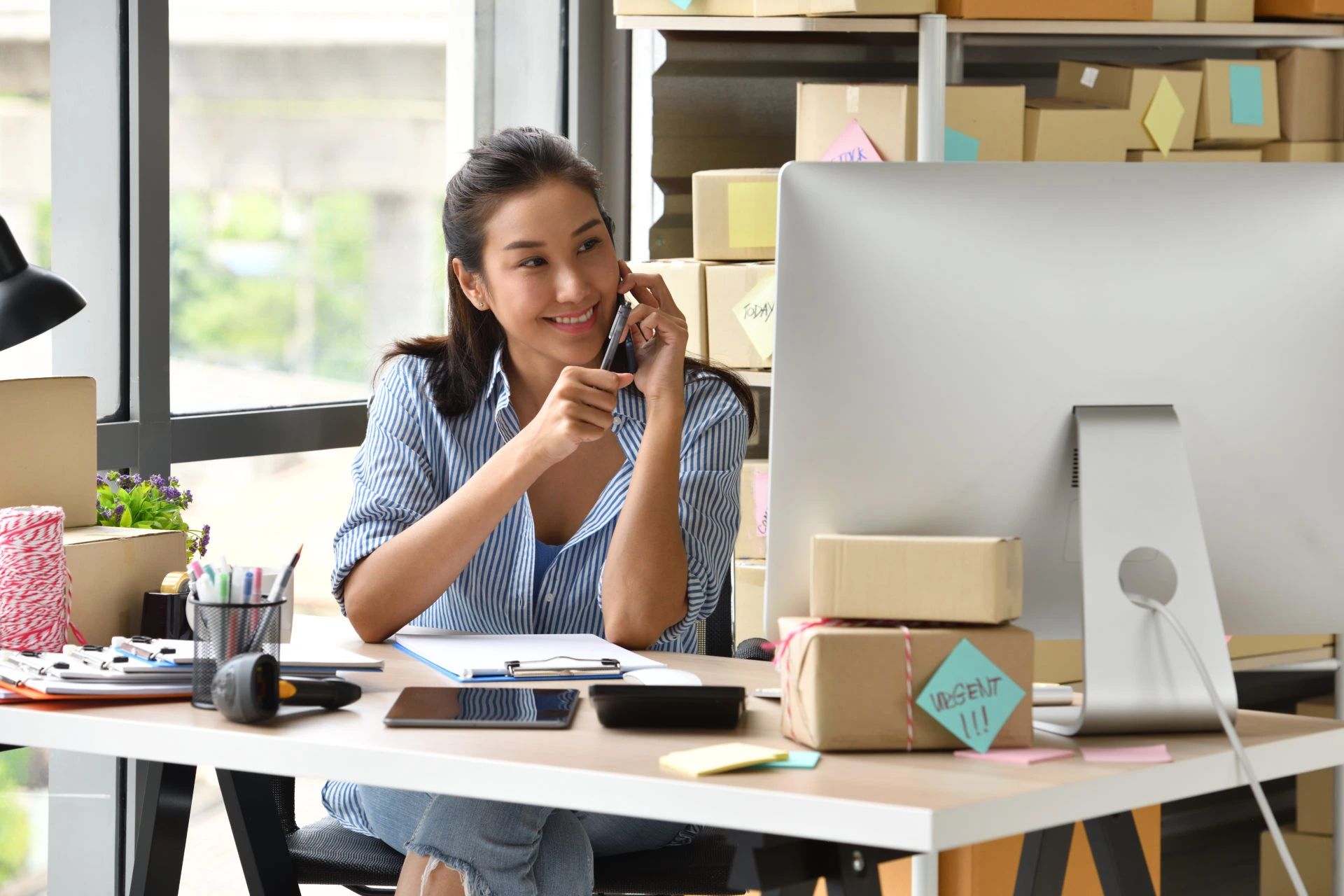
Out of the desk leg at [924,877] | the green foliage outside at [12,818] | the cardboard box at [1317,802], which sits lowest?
the cardboard box at [1317,802]

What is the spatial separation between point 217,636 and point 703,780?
49cm

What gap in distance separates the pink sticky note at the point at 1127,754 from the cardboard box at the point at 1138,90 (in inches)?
64.7

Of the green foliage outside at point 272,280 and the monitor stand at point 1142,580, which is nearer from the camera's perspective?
the monitor stand at point 1142,580

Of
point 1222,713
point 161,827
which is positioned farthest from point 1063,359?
point 161,827

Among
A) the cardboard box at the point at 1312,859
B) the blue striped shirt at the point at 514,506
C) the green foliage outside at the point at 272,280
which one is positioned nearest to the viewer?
the blue striped shirt at the point at 514,506

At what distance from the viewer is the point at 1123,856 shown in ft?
4.05

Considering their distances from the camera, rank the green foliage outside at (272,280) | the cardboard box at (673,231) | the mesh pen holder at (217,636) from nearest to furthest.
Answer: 1. the mesh pen holder at (217,636)
2. the green foliage outside at (272,280)
3. the cardboard box at (673,231)

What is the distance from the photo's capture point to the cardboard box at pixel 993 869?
213 cm

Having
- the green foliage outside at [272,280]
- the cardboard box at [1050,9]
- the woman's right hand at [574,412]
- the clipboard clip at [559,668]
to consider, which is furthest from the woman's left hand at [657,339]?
the cardboard box at [1050,9]

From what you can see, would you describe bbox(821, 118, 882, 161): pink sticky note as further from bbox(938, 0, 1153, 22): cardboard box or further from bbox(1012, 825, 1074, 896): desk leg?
bbox(1012, 825, 1074, 896): desk leg

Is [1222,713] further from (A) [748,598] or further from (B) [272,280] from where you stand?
(B) [272,280]

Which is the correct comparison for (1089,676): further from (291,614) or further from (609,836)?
(291,614)

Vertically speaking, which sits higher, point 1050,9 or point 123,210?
point 1050,9

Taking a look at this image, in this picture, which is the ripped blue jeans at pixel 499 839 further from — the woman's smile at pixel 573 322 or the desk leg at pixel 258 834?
the woman's smile at pixel 573 322
